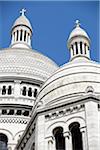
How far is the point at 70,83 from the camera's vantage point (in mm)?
25062

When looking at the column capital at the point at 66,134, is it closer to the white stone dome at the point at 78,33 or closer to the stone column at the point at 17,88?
the white stone dome at the point at 78,33

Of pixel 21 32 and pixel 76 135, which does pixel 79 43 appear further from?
pixel 21 32

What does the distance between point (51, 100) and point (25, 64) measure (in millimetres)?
12605

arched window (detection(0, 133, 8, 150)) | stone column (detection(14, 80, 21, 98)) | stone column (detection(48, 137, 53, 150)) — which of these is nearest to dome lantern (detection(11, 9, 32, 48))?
stone column (detection(14, 80, 21, 98))

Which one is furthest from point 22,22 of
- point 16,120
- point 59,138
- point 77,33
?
point 59,138

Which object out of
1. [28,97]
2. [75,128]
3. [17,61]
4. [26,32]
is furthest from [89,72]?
[26,32]

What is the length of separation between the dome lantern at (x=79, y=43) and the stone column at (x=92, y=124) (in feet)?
31.9

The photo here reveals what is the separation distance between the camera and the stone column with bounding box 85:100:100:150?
2012 centimetres

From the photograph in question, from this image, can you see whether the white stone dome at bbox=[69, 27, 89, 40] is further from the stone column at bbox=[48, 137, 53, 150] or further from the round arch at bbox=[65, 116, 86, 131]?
the stone column at bbox=[48, 137, 53, 150]

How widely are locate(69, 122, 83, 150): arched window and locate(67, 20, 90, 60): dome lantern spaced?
32.2 feet

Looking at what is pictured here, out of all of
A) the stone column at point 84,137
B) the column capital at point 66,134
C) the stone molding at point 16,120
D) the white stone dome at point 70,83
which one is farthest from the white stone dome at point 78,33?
the stone column at point 84,137

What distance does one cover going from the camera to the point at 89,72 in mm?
25641

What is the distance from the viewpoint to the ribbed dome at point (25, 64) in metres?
35.6

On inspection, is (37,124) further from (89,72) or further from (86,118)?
(89,72)
